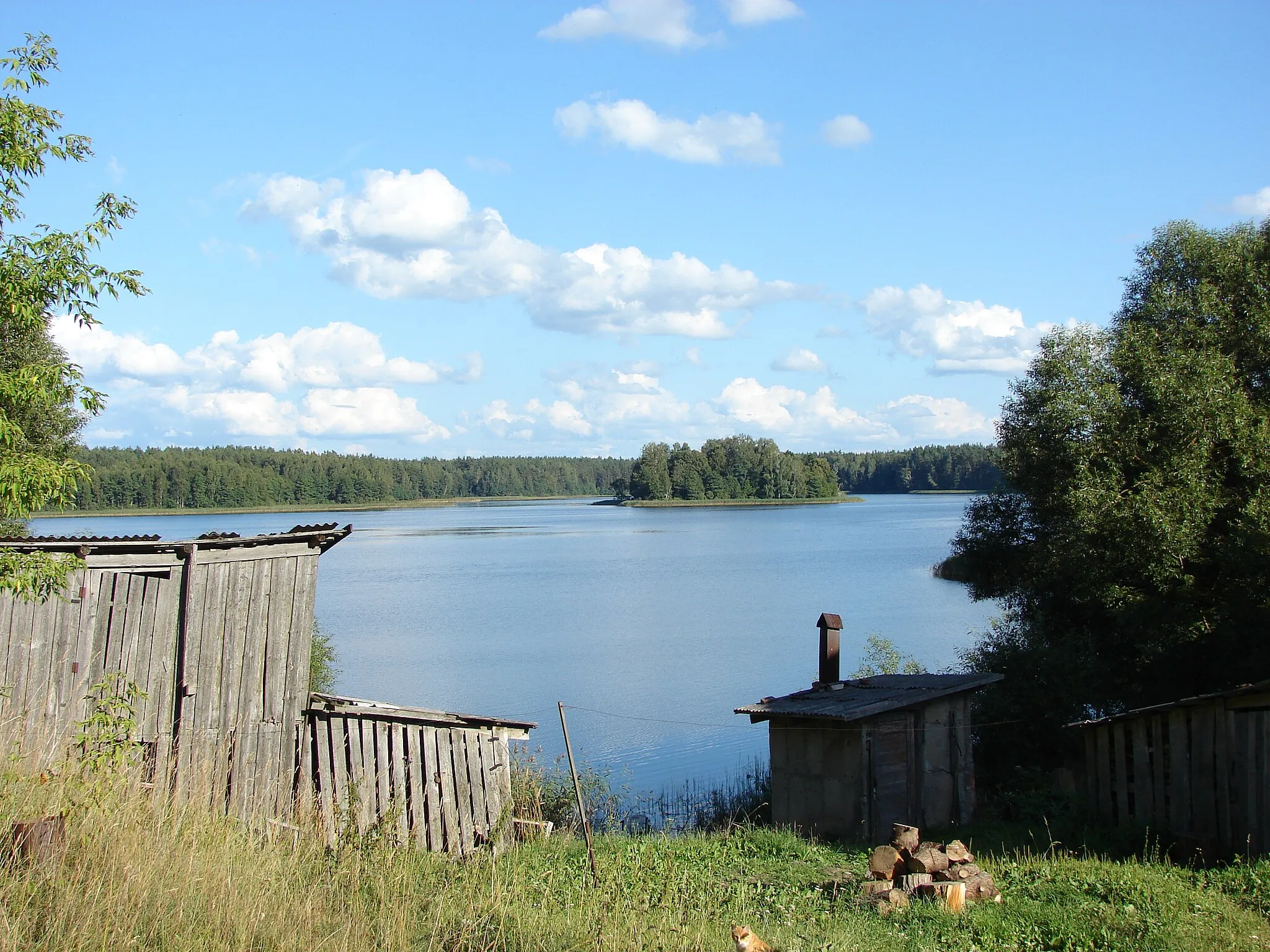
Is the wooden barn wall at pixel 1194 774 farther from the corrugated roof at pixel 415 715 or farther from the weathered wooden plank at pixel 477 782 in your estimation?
the weathered wooden plank at pixel 477 782

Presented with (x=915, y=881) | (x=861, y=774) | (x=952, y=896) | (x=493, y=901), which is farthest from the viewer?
(x=861, y=774)

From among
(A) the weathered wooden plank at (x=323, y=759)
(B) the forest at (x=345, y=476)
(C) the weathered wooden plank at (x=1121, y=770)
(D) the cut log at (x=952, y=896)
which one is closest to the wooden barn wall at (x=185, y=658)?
(A) the weathered wooden plank at (x=323, y=759)

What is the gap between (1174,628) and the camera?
1998 centimetres

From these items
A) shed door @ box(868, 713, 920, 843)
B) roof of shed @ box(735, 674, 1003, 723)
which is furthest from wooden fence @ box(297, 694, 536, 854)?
shed door @ box(868, 713, 920, 843)

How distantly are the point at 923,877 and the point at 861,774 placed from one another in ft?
14.9

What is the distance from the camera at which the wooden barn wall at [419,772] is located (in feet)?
40.8

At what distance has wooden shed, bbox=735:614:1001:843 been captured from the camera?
1487 centimetres

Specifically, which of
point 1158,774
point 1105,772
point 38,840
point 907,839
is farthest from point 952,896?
point 38,840

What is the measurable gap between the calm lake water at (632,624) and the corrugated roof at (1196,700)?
8503 mm

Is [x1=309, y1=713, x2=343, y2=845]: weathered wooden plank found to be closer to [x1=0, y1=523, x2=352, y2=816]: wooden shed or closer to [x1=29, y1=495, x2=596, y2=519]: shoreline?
[x1=0, y1=523, x2=352, y2=816]: wooden shed

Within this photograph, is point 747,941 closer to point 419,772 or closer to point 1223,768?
point 419,772

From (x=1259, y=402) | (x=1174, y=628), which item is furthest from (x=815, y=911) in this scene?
(x=1259, y=402)

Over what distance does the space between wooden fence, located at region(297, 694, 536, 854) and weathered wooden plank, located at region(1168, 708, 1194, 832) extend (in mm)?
8393

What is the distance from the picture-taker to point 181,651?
1213cm
